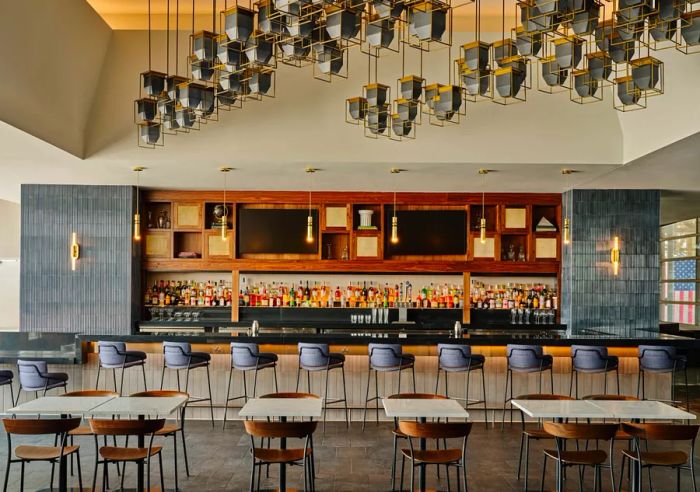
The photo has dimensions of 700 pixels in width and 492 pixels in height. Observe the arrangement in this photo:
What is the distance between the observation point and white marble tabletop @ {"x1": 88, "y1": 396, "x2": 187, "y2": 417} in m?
4.95

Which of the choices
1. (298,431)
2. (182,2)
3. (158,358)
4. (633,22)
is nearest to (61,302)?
(158,358)

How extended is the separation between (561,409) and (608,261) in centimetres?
576

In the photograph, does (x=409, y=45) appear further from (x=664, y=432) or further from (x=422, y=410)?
(x=664, y=432)

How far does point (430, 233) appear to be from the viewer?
11.0 m

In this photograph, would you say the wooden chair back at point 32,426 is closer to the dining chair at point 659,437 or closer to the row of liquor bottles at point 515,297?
the dining chair at point 659,437

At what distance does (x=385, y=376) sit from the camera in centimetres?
820

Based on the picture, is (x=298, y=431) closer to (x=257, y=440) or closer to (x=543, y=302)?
(x=257, y=440)

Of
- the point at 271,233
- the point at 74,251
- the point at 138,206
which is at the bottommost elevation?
the point at 74,251

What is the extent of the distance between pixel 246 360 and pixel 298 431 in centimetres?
307

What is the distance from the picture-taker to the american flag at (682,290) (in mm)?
14422

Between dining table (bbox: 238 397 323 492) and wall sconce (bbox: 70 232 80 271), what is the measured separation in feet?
19.0

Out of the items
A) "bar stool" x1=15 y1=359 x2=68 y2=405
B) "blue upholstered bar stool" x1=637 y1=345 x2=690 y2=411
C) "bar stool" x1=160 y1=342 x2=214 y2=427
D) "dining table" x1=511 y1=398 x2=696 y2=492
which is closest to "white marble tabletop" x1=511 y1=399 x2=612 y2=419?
"dining table" x1=511 y1=398 x2=696 y2=492

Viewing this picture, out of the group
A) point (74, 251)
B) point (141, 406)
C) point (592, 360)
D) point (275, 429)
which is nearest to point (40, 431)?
point (141, 406)

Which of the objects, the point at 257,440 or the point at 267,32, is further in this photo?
the point at 257,440
